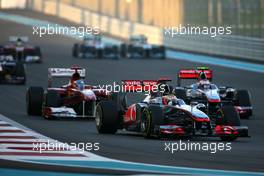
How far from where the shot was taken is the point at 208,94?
72.7 feet

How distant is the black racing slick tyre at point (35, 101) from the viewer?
79.3 feet

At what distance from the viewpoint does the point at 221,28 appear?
2224 inches

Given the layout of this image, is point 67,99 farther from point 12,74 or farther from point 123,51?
point 123,51

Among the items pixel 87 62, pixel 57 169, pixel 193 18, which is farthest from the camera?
pixel 193 18

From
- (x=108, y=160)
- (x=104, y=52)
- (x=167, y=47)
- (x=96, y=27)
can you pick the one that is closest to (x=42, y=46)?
(x=167, y=47)

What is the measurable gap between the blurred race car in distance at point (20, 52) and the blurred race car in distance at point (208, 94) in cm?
2132

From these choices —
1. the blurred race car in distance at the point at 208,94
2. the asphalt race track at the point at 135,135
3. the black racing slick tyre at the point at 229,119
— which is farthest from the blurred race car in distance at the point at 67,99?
the black racing slick tyre at the point at 229,119

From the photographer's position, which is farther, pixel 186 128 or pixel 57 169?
pixel 186 128

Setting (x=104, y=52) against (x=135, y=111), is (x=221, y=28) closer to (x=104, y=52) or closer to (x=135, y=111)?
(x=104, y=52)

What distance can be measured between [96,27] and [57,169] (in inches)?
2952

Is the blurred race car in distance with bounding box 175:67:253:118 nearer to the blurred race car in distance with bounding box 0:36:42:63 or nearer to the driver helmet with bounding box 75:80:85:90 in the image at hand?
the driver helmet with bounding box 75:80:85:90
